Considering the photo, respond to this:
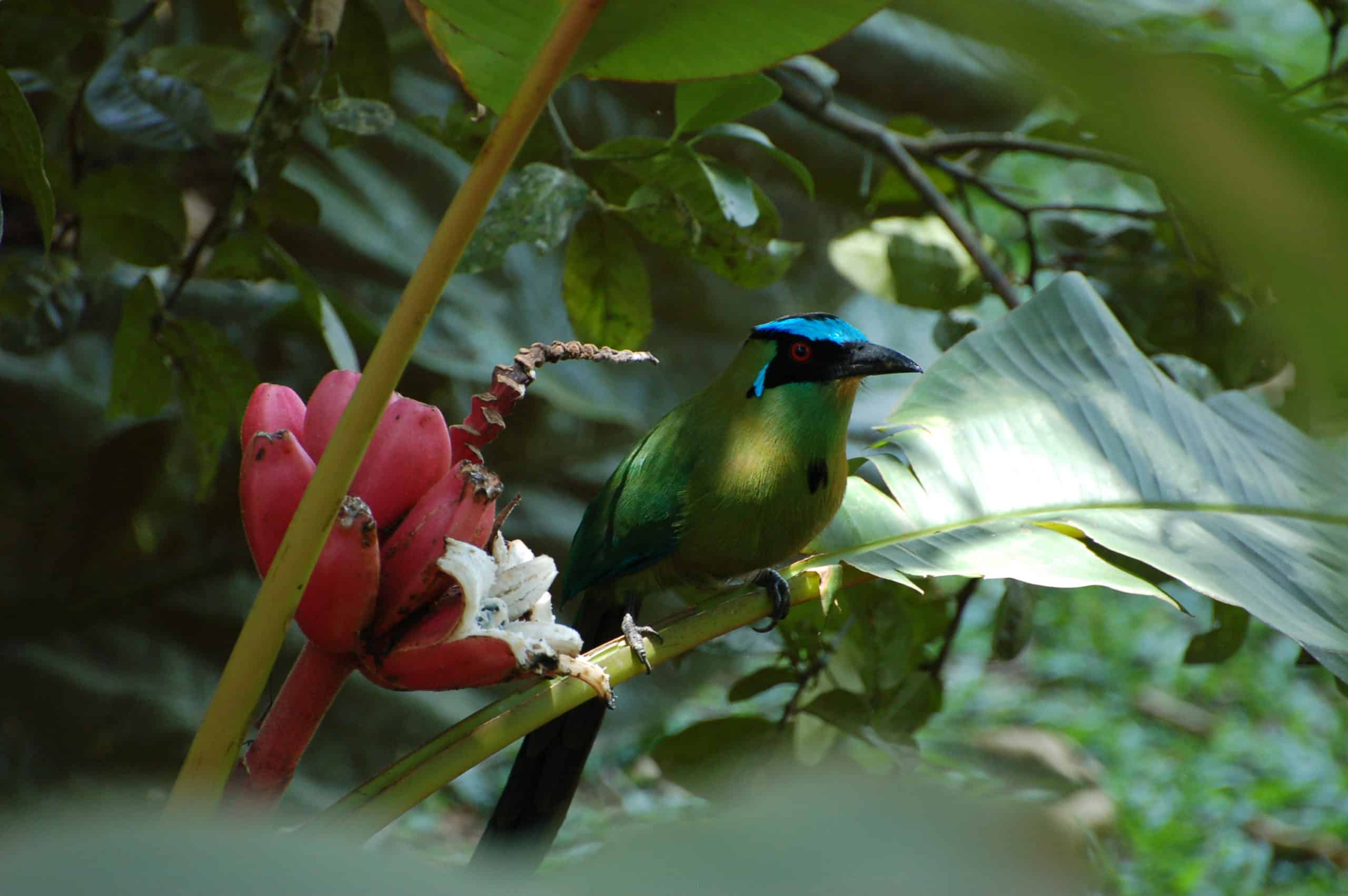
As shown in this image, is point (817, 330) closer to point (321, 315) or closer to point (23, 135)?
point (321, 315)

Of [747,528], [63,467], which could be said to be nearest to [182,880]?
[747,528]

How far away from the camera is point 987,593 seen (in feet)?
10.4

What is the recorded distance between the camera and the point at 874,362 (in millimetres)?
1111

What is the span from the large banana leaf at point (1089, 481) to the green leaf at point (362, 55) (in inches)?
30.3

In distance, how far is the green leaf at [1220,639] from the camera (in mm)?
1283

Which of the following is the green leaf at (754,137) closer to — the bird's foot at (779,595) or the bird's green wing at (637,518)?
the bird's green wing at (637,518)

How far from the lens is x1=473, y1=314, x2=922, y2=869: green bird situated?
101cm

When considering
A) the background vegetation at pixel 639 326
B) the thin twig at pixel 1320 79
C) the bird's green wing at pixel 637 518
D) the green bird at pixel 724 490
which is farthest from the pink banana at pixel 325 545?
the thin twig at pixel 1320 79

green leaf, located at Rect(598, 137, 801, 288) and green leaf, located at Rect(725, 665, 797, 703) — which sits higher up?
green leaf, located at Rect(598, 137, 801, 288)

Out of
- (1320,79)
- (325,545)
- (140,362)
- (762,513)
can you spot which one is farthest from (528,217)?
(1320,79)

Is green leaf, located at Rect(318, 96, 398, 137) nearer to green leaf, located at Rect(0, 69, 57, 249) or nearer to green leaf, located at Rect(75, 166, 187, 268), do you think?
green leaf, located at Rect(75, 166, 187, 268)

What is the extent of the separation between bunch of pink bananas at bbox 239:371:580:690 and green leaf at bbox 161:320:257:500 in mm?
597

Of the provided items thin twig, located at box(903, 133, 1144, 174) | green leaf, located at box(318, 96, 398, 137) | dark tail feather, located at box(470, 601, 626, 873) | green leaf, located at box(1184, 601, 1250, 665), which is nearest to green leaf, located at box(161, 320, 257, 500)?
green leaf, located at box(318, 96, 398, 137)

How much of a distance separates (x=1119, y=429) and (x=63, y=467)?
161 cm
